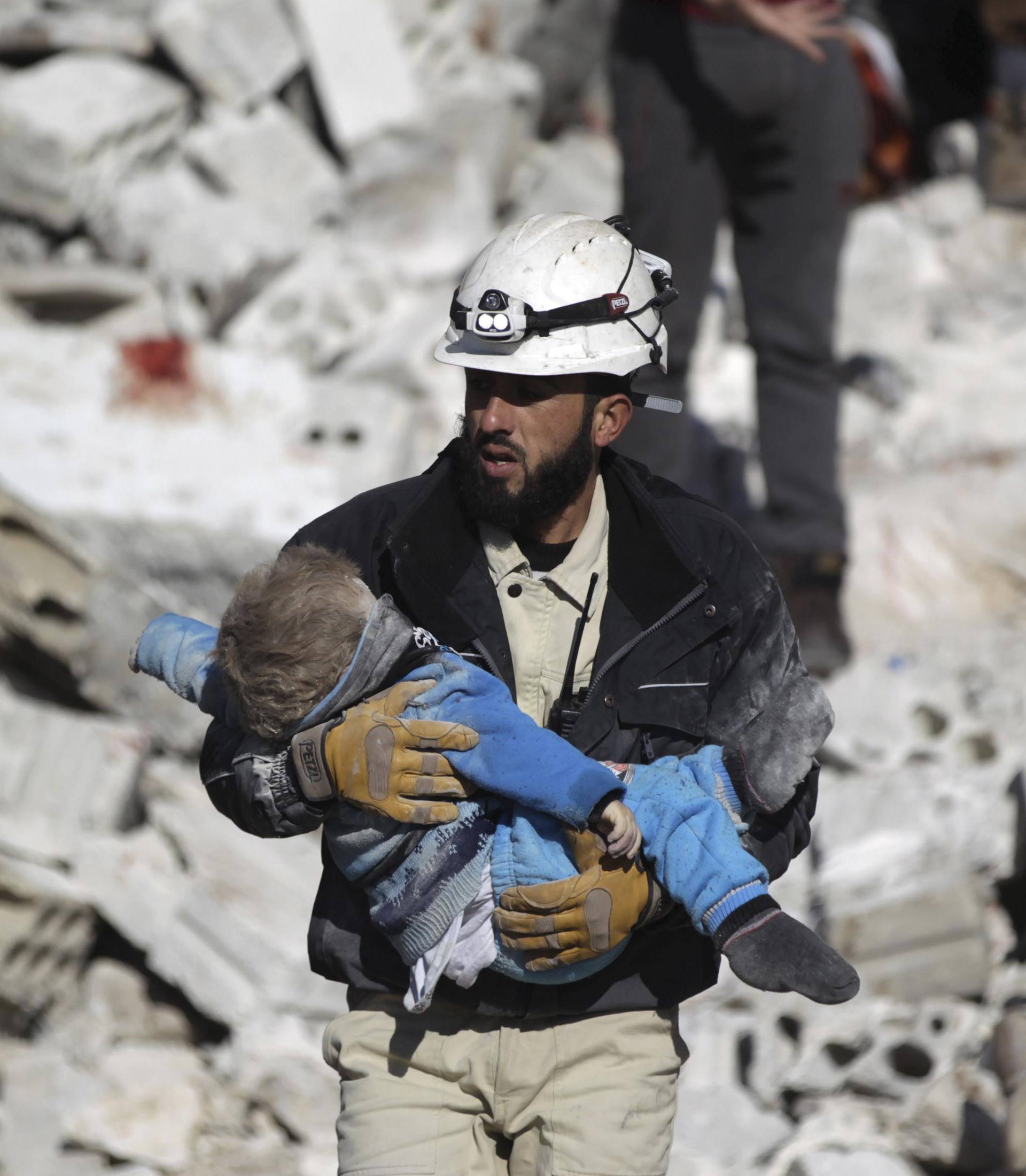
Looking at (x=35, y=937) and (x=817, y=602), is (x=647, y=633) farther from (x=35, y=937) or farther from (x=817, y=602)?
(x=817, y=602)

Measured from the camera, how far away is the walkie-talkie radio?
244 cm

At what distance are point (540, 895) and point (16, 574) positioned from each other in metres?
3.04

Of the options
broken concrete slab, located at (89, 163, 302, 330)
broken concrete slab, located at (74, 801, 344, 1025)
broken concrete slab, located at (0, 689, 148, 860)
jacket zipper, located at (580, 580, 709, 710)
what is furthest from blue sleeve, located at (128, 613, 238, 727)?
broken concrete slab, located at (89, 163, 302, 330)

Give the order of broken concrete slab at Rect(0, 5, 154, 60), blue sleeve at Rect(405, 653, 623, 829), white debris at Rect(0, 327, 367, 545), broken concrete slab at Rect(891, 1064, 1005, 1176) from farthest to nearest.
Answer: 1. broken concrete slab at Rect(0, 5, 154, 60)
2. white debris at Rect(0, 327, 367, 545)
3. broken concrete slab at Rect(891, 1064, 1005, 1176)
4. blue sleeve at Rect(405, 653, 623, 829)

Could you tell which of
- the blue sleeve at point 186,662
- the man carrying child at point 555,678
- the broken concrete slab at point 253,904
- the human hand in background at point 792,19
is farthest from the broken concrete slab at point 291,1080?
the human hand in background at point 792,19

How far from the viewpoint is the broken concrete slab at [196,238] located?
671 centimetres

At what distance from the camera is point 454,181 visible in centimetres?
771

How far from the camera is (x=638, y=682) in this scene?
2.46 metres

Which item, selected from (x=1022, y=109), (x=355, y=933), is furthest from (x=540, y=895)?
(x=1022, y=109)

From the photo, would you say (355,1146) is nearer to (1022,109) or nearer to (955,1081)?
(955,1081)

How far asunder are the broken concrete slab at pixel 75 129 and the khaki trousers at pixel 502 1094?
5.61 meters

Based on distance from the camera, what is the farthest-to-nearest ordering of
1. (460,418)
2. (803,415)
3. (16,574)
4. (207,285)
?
(207,285) < (803,415) < (16,574) < (460,418)

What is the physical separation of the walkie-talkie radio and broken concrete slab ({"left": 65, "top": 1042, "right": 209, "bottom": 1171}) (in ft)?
7.42

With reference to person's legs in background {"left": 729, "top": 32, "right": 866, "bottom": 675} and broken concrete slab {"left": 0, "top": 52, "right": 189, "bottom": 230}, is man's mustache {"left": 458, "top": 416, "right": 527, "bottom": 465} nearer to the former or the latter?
person's legs in background {"left": 729, "top": 32, "right": 866, "bottom": 675}
